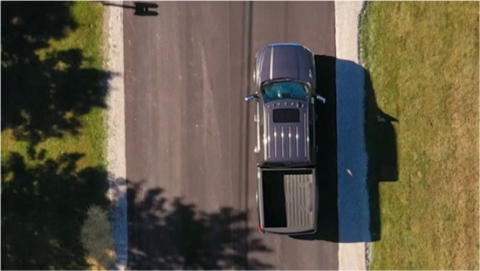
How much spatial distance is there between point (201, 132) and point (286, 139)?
230 centimetres

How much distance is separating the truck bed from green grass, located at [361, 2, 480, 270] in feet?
6.31

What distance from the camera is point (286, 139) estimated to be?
37.0 feet

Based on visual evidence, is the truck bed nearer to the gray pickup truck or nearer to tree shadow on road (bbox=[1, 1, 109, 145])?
the gray pickup truck

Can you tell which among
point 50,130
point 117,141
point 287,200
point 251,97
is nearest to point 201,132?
point 251,97

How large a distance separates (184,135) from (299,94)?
2.99m

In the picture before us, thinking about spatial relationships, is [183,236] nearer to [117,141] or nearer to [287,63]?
[117,141]

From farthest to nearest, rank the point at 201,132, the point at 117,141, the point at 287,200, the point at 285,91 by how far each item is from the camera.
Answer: the point at 117,141 → the point at 201,132 → the point at 287,200 → the point at 285,91

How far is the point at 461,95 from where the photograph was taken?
12.0 metres

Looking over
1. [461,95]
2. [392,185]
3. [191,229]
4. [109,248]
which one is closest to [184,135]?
[191,229]

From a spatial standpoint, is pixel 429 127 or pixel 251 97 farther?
pixel 429 127

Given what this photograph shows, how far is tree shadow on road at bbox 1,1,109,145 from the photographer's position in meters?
12.8

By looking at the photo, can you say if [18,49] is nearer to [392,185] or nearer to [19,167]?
[19,167]

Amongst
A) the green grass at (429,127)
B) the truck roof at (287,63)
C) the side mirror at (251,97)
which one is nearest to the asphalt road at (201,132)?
the side mirror at (251,97)

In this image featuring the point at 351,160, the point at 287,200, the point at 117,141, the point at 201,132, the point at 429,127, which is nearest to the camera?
the point at 287,200
